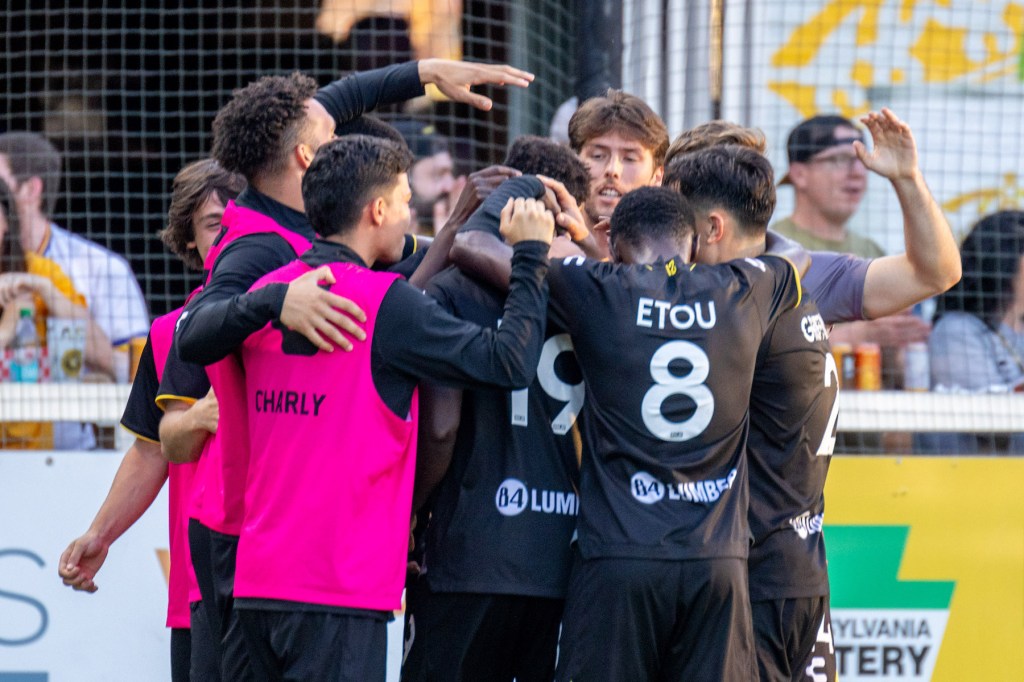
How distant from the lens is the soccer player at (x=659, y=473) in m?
2.86

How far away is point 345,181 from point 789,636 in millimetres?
1507

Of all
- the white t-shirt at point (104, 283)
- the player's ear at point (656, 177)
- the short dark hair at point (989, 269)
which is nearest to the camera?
the player's ear at point (656, 177)

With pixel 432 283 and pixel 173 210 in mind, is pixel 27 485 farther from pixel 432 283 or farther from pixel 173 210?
pixel 432 283

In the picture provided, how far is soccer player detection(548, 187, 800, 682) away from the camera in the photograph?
2.86 m

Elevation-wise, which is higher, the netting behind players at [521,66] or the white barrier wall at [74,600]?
the netting behind players at [521,66]

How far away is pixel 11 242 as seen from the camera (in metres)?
5.93

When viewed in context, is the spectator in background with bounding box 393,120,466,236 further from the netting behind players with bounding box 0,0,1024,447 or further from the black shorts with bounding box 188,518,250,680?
the black shorts with bounding box 188,518,250,680

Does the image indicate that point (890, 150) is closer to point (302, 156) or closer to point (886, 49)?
point (302, 156)

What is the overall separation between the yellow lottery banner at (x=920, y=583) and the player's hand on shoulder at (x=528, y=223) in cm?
235

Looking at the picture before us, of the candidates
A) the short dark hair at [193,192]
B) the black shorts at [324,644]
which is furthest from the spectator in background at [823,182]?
the black shorts at [324,644]

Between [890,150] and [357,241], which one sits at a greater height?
[890,150]

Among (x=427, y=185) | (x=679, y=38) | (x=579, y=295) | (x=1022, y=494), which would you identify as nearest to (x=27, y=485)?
(x=427, y=185)

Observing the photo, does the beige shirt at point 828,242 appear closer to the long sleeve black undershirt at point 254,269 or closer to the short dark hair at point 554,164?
the long sleeve black undershirt at point 254,269

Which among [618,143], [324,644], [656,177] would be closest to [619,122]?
[618,143]
